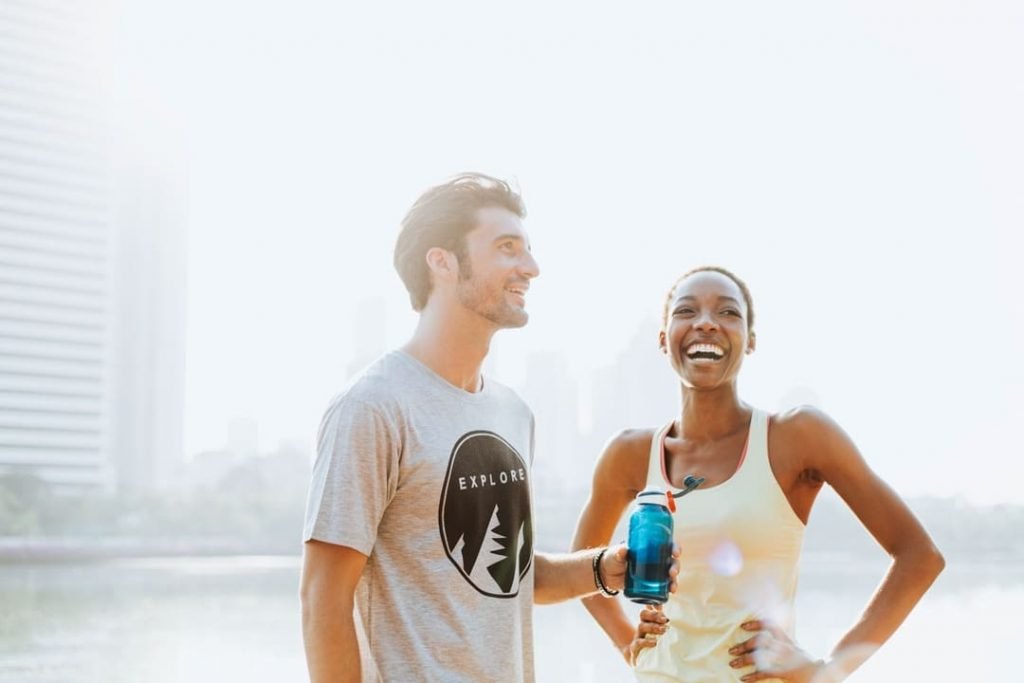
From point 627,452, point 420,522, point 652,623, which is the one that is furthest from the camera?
point 627,452

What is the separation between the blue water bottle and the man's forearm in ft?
1.41

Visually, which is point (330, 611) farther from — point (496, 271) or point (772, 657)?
point (772, 657)

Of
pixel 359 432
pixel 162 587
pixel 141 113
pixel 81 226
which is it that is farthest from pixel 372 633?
pixel 141 113

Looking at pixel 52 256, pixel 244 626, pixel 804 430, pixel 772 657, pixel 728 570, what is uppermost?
pixel 804 430

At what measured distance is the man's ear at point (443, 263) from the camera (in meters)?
1.70

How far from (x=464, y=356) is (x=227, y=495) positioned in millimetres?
43209

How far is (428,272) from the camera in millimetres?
1736

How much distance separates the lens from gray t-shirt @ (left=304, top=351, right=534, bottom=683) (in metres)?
1.49

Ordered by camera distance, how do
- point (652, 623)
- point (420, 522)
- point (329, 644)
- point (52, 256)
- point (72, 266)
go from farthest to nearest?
point (72, 266) < point (52, 256) < point (652, 623) < point (420, 522) < point (329, 644)

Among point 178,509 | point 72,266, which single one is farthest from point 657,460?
point 72,266

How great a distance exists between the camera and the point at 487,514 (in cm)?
161

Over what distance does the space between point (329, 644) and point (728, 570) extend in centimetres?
68

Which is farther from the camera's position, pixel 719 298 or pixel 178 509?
pixel 178 509

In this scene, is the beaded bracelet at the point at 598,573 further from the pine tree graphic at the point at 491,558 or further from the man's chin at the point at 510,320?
the man's chin at the point at 510,320
